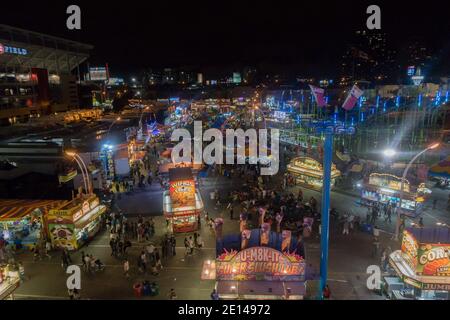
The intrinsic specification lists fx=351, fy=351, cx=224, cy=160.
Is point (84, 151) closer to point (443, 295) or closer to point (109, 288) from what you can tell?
point (109, 288)

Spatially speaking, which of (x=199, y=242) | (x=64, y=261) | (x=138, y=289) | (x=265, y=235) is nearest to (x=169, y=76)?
(x=199, y=242)

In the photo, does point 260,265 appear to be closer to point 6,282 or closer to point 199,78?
point 6,282

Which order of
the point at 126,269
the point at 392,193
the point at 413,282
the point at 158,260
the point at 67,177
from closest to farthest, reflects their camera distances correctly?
1. the point at 413,282
2. the point at 126,269
3. the point at 158,260
4. the point at 392,193
5. the point at 67,177

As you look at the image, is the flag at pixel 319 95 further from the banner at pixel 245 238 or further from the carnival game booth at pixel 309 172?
the carnival game booth at pixel 309 172

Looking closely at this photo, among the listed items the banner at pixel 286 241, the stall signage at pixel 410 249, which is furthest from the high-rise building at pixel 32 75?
the stall signage at pixel 410 249

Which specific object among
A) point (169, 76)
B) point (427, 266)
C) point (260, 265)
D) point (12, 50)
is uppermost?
point (169, 76)

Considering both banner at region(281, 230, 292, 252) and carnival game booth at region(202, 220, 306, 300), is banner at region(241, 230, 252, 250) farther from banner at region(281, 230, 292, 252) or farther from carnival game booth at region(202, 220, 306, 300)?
banner at region(281, 230, 292, 252)

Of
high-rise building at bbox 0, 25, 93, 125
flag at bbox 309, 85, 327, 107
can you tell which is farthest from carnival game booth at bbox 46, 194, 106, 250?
high-rise building at bbox 0, 25, 93, 125

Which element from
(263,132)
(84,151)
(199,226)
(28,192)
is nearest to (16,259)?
(28,192)
